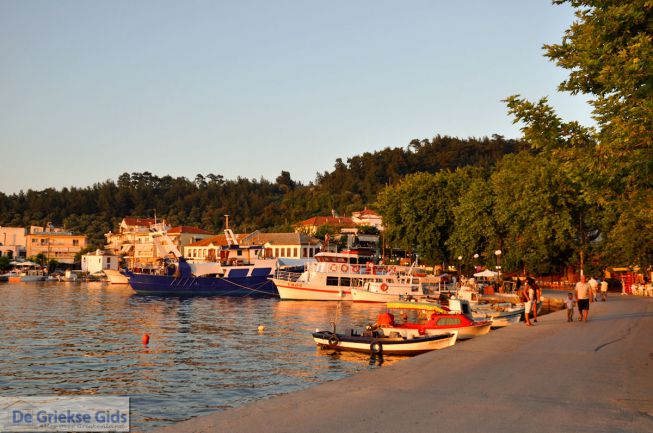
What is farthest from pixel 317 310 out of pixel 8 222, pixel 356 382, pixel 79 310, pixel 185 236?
pixel 8 222

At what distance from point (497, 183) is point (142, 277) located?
4386 centimetres

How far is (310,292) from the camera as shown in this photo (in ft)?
208

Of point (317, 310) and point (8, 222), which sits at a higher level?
point (8, 222)

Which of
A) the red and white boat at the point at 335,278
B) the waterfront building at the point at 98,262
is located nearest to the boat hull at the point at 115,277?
the waterfront building at the point at 98,262

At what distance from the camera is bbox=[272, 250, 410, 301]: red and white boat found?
62844mm

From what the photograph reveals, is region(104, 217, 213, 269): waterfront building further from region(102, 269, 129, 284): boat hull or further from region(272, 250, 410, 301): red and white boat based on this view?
region(272, 250, 410, 301): red and white boat

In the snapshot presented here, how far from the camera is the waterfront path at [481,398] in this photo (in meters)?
10.3

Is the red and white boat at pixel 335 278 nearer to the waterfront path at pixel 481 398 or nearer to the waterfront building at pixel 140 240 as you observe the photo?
the waterfront path at pixel 481 398

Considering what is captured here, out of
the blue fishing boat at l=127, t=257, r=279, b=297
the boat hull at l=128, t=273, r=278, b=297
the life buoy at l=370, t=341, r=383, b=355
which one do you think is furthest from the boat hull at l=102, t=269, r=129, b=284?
the life buoy at l=370, t=341, r=383, b=355

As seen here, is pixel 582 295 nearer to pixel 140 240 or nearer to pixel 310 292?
pixel 310 292

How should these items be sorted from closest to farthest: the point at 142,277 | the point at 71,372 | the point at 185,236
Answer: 1. the point at 71,372
2. the point at 142,277
3. the point at 185,236

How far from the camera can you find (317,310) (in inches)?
2025

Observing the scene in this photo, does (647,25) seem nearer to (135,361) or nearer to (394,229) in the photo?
(135,361)

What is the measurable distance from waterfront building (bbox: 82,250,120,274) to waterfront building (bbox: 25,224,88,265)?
Result: 1598 centimetres
